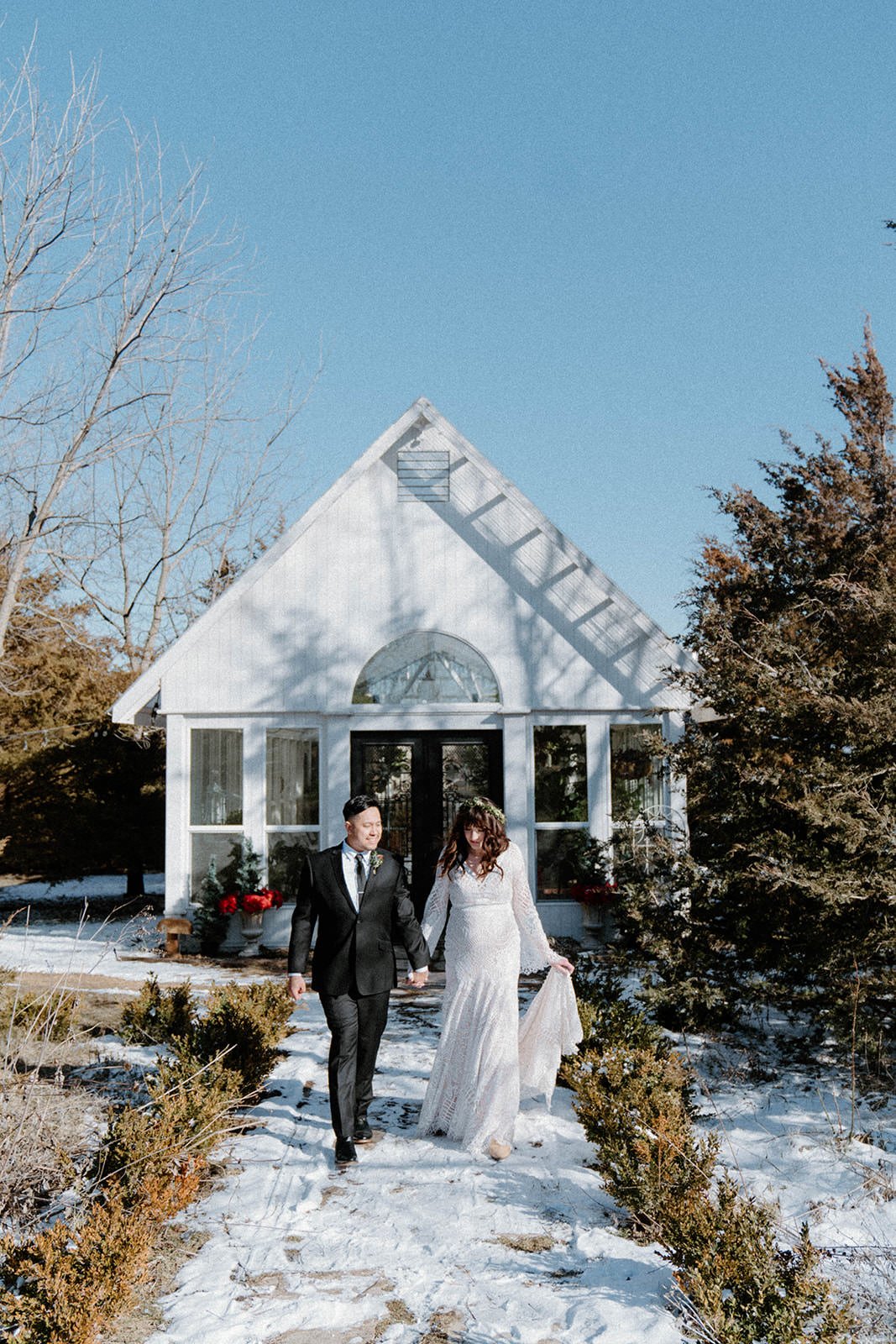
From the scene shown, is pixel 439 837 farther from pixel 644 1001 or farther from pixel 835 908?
pixel 835 908

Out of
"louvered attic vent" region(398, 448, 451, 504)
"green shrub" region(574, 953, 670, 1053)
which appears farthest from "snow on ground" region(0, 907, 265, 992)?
"louvered attic vent" region(398, 448, 451, 504)

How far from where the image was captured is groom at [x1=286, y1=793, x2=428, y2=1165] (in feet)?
18.0

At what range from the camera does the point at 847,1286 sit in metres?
4.14

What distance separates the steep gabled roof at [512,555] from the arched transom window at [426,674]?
3.48ft

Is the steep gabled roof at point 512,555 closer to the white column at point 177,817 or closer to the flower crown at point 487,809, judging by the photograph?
the white column at point 177,817

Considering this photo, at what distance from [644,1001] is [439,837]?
524 cm

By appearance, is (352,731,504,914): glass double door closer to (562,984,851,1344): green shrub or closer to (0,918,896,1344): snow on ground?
(0,918,896,1344): snow on ground

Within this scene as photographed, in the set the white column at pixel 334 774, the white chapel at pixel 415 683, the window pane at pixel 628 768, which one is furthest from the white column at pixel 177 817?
the window pane at pixel 628 768

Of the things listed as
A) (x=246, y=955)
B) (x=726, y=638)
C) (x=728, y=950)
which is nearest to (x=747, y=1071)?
(x=728, y=950)

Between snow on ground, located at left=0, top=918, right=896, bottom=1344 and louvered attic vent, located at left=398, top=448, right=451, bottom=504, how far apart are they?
23.6ft

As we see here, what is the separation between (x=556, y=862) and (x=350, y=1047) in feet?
23.5

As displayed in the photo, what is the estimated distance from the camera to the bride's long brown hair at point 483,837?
19.3ft

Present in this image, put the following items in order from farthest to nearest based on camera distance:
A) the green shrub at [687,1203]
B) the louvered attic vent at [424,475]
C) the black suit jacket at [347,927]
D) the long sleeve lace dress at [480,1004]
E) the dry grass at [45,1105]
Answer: the louvered attic vent at [424,475], the long sleeve lace dress at [480,1004], the black suit jacket at [347,927], the dry grass at [45,1105], the green shrub at [687,1203]

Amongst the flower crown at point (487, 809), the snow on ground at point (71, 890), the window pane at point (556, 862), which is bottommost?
the snow on ground at point (71, 890)
